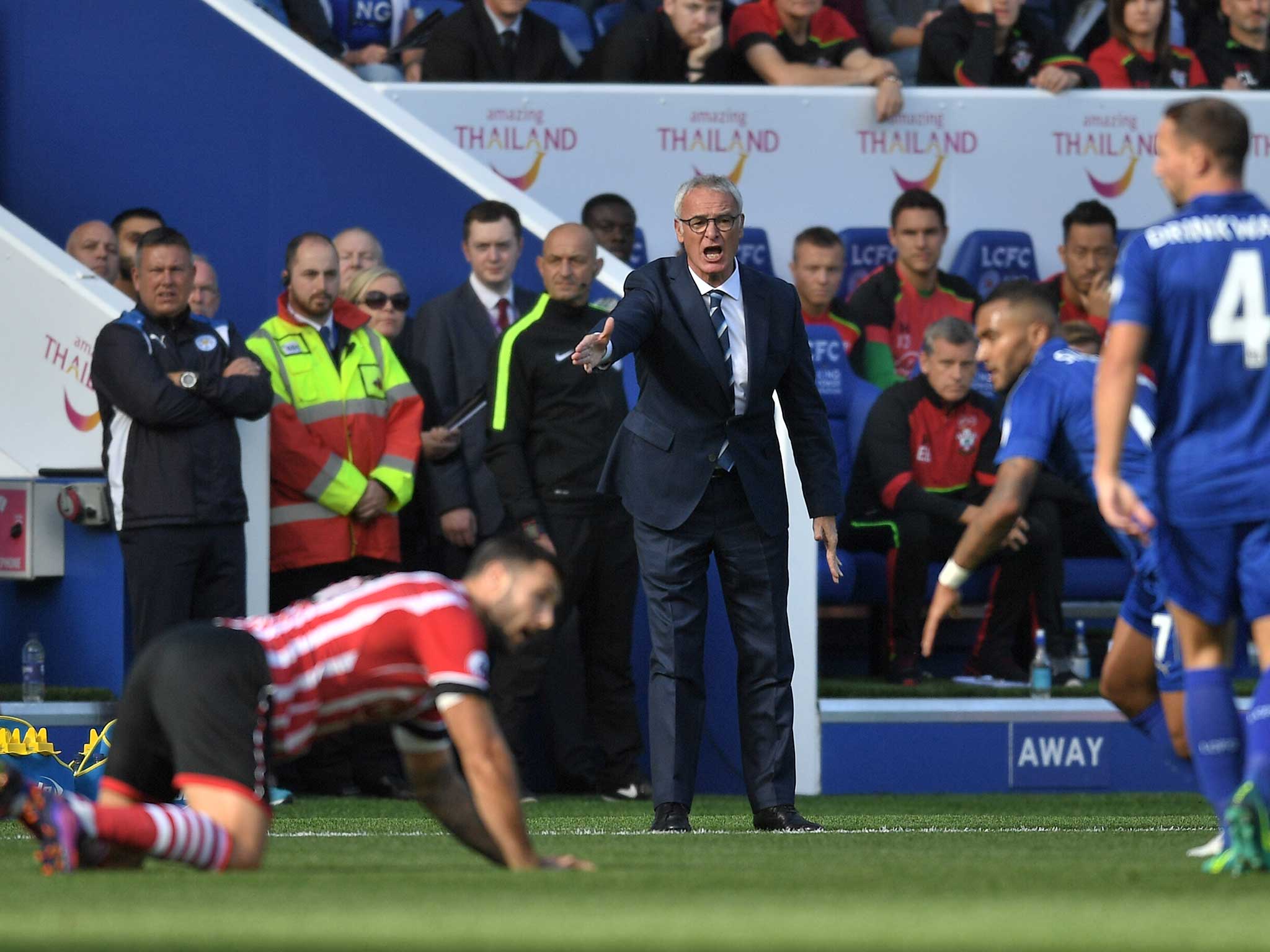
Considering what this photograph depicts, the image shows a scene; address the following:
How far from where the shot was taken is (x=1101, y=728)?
10070mm

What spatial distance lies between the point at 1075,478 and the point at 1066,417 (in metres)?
0.39

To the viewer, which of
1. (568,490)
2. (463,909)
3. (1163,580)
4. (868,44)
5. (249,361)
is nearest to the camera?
(463,909)

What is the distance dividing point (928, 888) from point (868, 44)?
9.13 metres

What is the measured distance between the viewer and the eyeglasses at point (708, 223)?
710 centimetres

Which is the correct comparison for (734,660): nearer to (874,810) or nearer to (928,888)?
(874,810)

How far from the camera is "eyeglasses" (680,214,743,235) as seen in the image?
279 inches

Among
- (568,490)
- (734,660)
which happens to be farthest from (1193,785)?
(568,490)

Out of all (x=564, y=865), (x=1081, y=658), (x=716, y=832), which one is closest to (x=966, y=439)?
(x=1081, y=658)

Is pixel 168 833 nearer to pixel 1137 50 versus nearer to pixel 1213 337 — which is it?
pixel 1213 337

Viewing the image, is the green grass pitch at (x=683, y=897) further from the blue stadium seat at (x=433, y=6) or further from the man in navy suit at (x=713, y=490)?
the blue stadium seat at (x=433, y=6)

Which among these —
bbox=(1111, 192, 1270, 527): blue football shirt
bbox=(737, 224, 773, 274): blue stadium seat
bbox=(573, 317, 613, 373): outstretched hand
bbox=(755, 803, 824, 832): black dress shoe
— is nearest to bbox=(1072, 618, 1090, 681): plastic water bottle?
bbox=(737, 224, 773, 274): blue stadium seat

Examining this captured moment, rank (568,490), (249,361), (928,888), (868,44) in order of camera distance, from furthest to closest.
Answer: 1. (868,44)
2. (568,490)
3. (249,361)
4. (928,888)

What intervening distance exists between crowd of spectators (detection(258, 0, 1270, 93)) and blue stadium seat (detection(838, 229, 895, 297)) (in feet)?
2.16

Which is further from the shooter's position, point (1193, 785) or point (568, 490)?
point (1193, 785)
